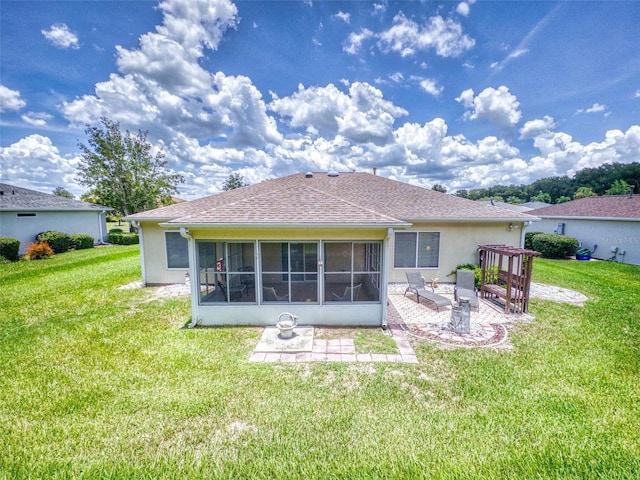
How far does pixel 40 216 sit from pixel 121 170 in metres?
12.9

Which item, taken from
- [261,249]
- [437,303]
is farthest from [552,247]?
[261,249]

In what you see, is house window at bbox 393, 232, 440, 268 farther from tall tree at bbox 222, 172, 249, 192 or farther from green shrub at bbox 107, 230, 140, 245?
tall tree at bbox 222, 172, 249, 192

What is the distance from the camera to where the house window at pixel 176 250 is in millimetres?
10867

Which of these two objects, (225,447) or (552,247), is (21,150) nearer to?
(225,447)

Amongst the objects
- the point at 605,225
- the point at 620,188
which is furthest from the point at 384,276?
the point at 620,188

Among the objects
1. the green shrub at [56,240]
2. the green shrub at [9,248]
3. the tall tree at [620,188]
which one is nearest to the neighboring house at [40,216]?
the green shrub at [56,240]

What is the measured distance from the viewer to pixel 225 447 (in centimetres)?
339

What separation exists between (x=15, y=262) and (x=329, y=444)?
2283 cm

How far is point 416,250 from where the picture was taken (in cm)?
1117

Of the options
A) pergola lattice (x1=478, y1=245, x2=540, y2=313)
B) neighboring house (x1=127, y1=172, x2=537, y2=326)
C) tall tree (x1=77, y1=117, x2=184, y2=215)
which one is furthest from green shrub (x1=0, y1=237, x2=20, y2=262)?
pergola lattice (x1=478, y1=245, x2=540, y2=313)

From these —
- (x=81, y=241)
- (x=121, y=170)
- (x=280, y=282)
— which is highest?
(x=121, y=170)

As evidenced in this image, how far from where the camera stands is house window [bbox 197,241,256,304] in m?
6.93

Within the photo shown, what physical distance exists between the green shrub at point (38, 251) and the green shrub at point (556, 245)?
34118mm

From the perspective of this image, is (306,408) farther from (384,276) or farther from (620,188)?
(620,188)
